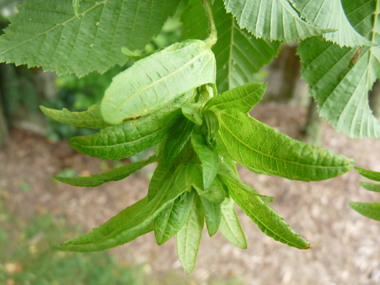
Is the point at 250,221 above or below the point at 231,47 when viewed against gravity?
below

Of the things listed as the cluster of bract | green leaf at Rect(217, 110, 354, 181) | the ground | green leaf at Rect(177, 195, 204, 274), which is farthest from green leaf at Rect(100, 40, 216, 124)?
the ground

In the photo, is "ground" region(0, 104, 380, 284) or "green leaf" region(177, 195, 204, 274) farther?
"ground" region(0, 104, 380, 284)

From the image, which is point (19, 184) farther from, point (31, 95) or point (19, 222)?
point (31, 95)

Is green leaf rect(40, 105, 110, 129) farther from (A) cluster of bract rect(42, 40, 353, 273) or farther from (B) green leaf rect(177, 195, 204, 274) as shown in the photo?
(B) green leaf rect(177, 195, 204, 274)

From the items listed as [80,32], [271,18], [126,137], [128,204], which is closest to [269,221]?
[126,137]

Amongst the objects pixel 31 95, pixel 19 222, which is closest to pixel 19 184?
pixel 19 222

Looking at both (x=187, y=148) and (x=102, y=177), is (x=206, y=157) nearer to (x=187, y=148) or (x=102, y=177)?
(x=187, y=148)
